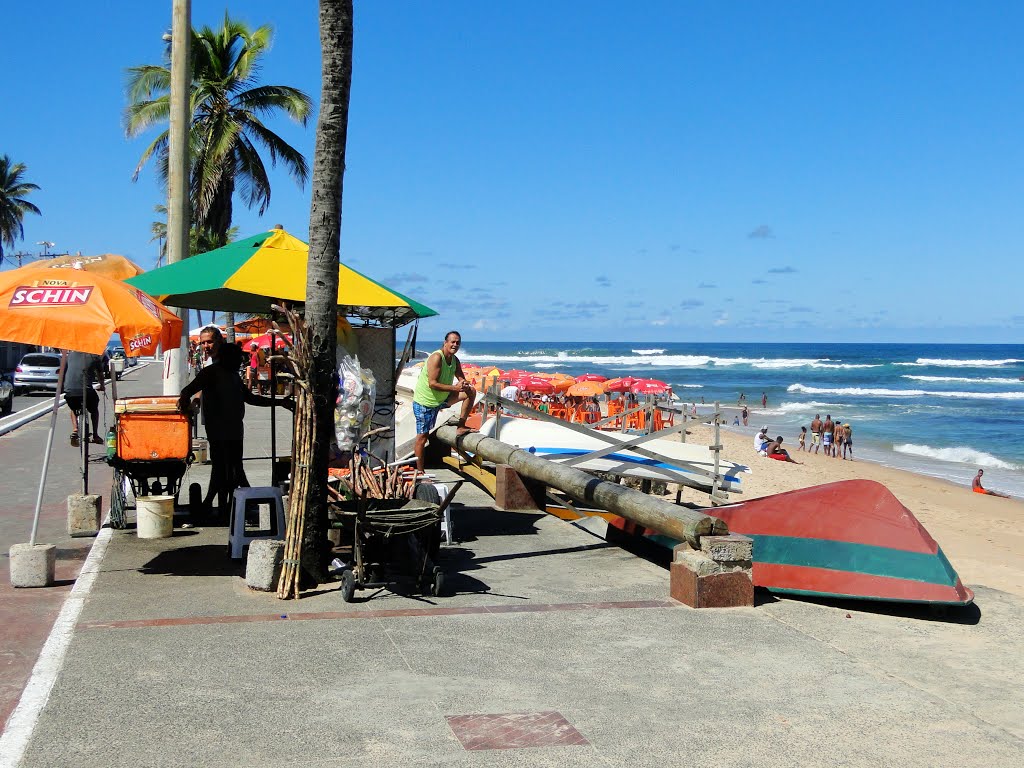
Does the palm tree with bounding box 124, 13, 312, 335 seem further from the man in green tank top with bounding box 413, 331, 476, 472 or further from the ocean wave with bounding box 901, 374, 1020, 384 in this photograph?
the ocean wave with bounding box 901, 374, 1020, 384

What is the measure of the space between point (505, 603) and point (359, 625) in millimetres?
1128

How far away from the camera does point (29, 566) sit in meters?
6.91

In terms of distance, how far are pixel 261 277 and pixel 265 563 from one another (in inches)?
90.5

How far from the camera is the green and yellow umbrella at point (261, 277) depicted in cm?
746

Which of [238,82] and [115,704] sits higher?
[238,82]

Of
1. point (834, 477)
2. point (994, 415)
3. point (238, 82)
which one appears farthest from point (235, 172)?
point (994, 415)

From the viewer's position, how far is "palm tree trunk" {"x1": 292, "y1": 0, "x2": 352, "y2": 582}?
6.72 m

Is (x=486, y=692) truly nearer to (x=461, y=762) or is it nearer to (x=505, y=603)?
(x=461, y=762)

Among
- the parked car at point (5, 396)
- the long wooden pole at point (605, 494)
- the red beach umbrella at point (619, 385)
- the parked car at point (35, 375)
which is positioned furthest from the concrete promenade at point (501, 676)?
the parked car at point (35, 375)

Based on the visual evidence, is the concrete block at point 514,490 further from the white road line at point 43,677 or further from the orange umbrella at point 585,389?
the orange umbrella at point 585,389

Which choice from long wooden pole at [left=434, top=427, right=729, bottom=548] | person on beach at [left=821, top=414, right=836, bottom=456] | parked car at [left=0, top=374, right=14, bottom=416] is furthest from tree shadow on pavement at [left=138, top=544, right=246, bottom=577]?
person on beach at [left=821, top=414, right=836, bottom=456]

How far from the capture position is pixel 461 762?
161 inches

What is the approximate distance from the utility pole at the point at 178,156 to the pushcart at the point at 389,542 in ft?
19.2

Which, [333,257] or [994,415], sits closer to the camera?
[333,257]
